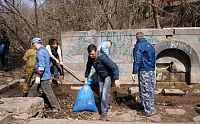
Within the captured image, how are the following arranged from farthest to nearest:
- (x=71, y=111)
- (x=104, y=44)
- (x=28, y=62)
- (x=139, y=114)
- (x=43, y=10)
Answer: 1. (x=43, y=10)
2. (x=104, y=44)
3. (x=28, y=62)
4. (x=71, y=111)
5. (x=139, y=114)

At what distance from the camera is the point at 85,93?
4.70m

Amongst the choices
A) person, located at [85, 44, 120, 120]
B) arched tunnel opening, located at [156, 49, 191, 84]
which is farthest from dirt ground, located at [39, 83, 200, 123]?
person, located at [85, 44, 120, 120]

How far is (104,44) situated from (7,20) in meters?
7.78

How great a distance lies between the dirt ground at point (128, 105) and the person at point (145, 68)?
368 millimetres

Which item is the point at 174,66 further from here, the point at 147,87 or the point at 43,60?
the point at 43,60

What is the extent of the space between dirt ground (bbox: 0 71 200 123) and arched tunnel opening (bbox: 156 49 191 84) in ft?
0.72

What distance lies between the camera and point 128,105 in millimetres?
5270

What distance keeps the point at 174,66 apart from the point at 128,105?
2.65 meters

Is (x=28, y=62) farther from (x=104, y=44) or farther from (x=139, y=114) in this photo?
(x=139, y=114)

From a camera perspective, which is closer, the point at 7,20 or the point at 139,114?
the point at 139,114

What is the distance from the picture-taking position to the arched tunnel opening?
6.85 metres

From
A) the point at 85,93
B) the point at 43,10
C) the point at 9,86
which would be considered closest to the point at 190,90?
the point at 85,93

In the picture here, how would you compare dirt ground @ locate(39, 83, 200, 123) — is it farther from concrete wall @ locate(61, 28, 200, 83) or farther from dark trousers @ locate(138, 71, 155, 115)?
concrete wall @ locate(61, 28, 200, 83)

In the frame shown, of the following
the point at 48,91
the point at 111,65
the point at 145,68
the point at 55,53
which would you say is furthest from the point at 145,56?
the point at 55,53
